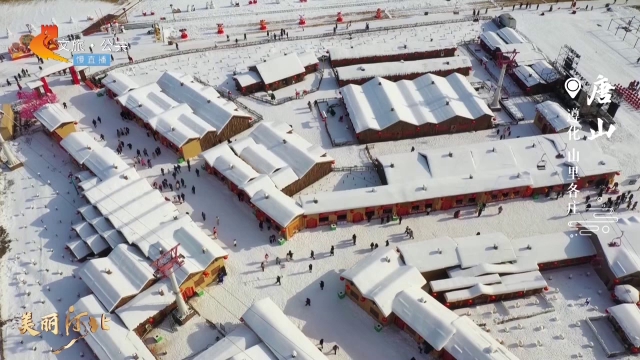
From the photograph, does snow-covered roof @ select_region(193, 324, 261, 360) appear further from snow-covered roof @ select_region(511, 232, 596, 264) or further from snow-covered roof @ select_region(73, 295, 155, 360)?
snow-covered roof @ select_region(511, 232, 596, 264)

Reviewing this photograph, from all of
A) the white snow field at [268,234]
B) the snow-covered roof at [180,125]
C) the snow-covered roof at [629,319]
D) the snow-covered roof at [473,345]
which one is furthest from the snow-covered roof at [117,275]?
the snow-covered roof at [629,319]

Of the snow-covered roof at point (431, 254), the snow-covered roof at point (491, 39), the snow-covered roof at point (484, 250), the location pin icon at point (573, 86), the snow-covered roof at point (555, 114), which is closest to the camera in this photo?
the snow-covered roof at point (431, 254)

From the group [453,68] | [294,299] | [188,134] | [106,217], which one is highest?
[453,68]

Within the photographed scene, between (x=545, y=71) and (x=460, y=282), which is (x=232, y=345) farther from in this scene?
(x=545, y=71)

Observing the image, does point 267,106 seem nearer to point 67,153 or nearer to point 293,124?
point 293,124

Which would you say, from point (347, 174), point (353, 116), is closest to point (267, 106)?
point (353, 116)

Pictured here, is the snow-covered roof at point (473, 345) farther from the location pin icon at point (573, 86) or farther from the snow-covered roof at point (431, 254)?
the location pin icon at point (573, 86)
